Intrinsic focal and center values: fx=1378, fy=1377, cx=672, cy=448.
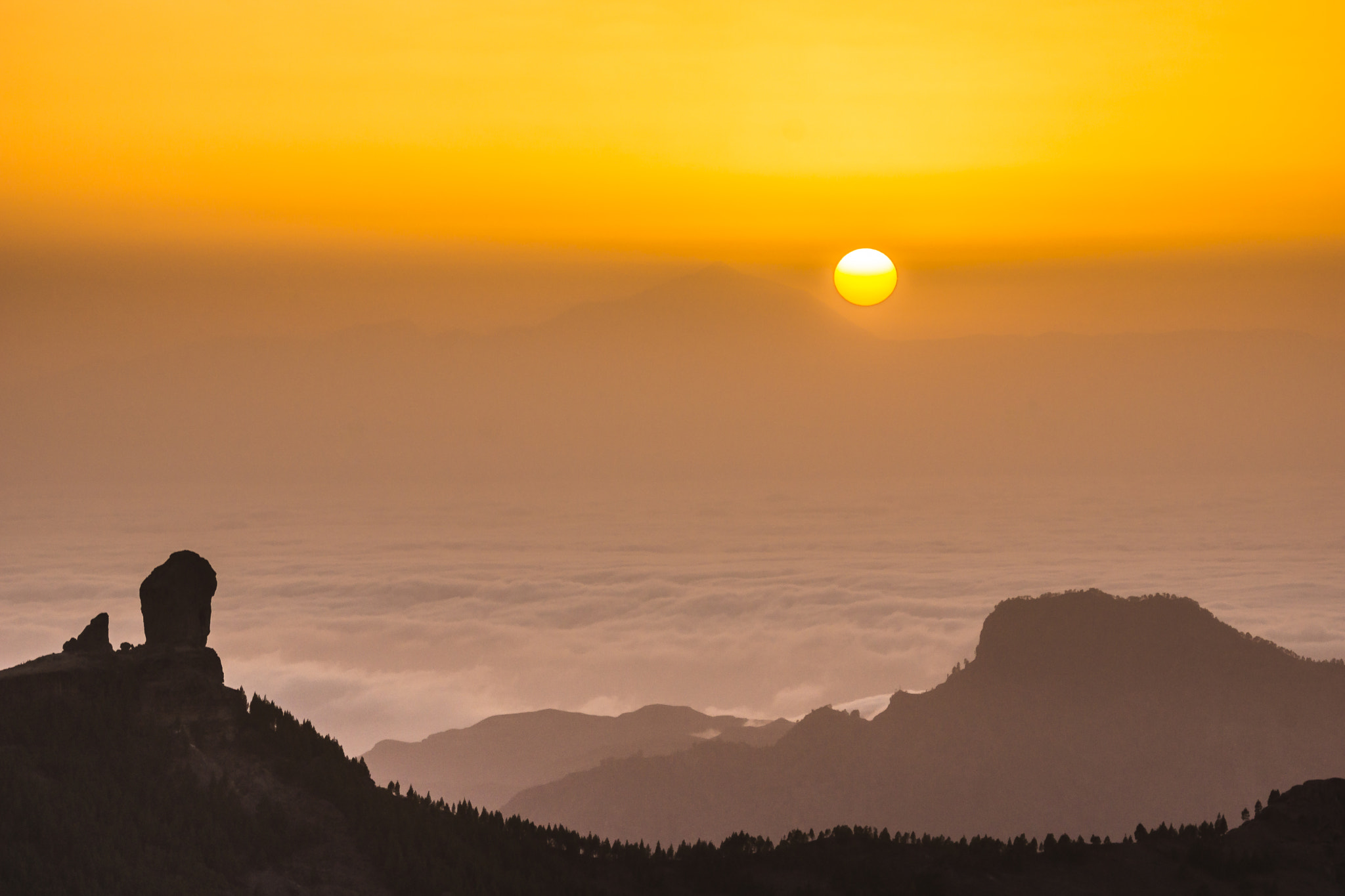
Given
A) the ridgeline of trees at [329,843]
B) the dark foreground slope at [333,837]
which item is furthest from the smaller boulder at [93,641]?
the ridgeline of trees at [329,843]

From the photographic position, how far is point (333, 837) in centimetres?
4194

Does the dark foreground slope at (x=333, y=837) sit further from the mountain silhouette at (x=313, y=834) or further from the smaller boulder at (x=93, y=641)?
the smaller boulder at (x=93, y=641)

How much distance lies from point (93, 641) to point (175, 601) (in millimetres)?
3243

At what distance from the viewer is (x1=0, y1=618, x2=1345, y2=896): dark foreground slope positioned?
38156mm

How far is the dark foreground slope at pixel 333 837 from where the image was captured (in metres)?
38.2

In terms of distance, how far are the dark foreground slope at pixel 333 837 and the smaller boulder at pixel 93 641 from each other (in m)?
0.97

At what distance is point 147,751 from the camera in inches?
1634

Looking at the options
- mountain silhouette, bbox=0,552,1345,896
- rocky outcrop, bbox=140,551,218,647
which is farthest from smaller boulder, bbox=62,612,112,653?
rocky outcrop, bbox=140,551,218,647

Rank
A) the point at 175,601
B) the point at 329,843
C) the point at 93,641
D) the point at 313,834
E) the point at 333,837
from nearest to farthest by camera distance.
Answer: the point at 329,843, the point at 313,834, the point at 333,837, the point at 175,601, the point at 93,641

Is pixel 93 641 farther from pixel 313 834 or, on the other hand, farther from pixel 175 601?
pixel 313 834

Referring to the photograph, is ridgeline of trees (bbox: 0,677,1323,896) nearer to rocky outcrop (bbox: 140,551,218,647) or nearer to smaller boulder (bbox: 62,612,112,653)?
rocky outcrop (bbox: 140,551,218,647)

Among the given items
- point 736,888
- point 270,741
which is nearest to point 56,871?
point 270,741

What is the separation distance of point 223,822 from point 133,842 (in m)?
3.54

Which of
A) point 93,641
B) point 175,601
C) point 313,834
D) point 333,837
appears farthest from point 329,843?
point 93,641
